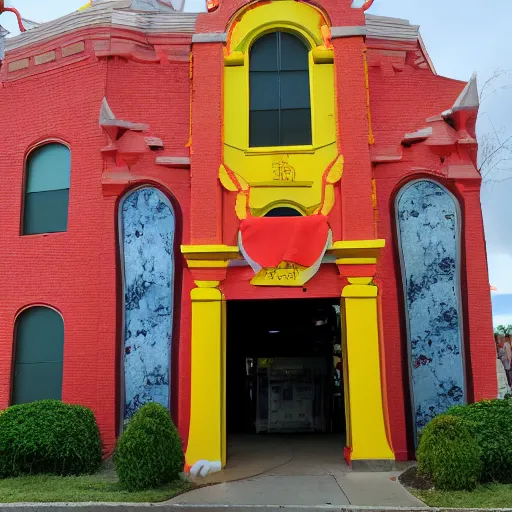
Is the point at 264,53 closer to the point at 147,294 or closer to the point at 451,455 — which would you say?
the point at 147,294

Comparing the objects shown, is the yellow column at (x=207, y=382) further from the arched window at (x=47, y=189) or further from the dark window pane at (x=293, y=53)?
the dark window pane at (x=293, y=53)

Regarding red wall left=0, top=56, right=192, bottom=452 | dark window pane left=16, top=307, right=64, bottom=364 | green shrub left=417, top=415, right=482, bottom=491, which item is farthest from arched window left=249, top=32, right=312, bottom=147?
green shrub left=417, top=415, right=482, bottom=491

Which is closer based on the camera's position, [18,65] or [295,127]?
[295,127]

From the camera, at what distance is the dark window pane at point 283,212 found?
432 inches

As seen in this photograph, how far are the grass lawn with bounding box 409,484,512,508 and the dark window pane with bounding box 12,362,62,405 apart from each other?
273 inches

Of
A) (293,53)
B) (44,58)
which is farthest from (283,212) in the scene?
(44,58)

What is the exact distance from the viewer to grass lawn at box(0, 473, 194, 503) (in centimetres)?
762

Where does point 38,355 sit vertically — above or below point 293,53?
below

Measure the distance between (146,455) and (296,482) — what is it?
234 cm

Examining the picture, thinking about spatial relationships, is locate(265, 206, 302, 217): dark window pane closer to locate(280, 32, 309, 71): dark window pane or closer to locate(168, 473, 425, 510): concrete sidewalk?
locate(280, 32, 309, 71): dark window pane

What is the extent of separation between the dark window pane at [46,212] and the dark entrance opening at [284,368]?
4.74 meters

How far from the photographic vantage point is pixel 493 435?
27.5ft

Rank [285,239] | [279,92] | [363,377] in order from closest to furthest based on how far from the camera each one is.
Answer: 1. [363,377]
2. [285,239]
3. [279,92]

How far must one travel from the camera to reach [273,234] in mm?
10406
